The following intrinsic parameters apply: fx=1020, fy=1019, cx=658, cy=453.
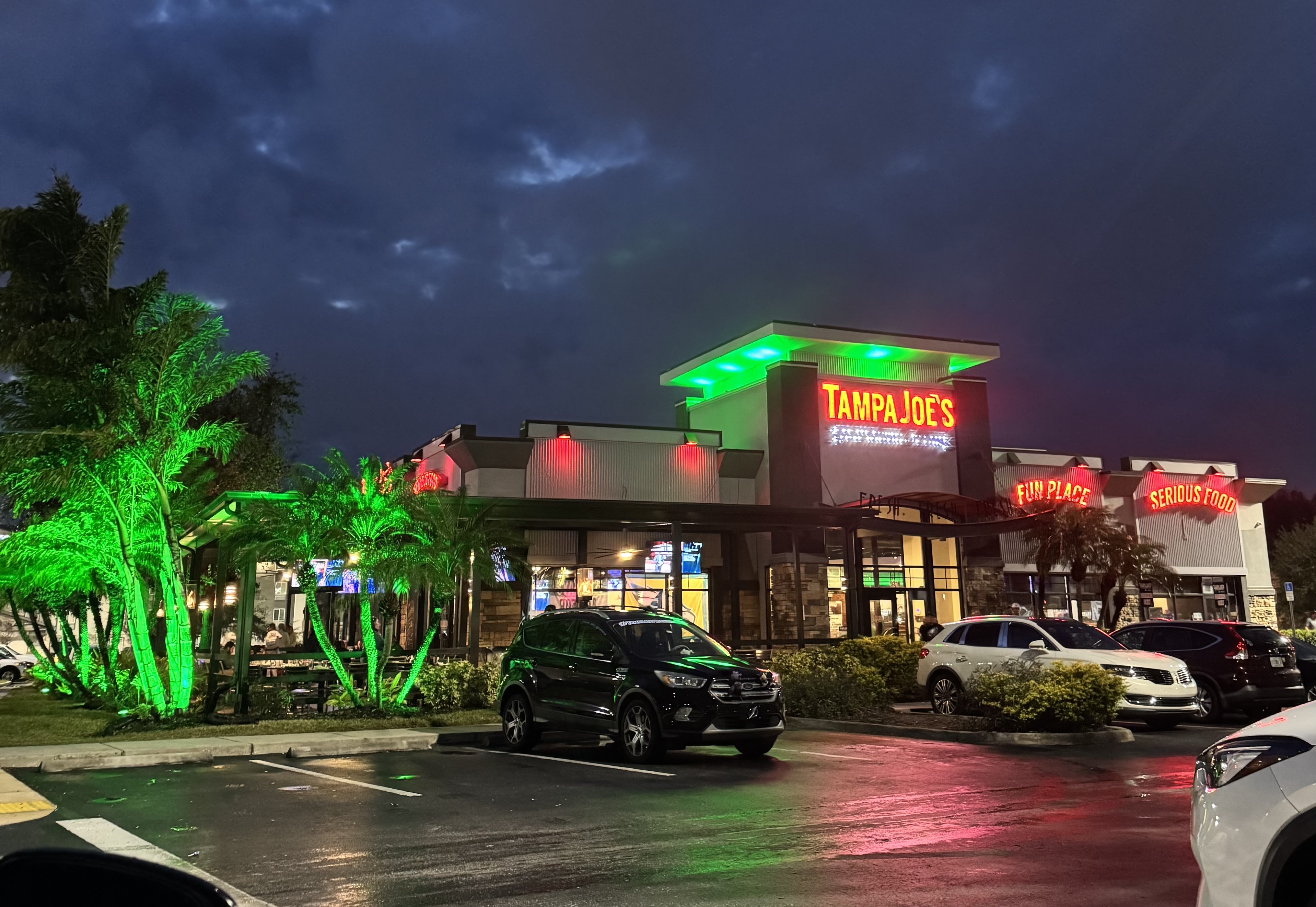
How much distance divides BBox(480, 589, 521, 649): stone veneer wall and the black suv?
48.8 ft

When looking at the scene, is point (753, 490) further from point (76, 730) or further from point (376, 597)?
point (76, 730)

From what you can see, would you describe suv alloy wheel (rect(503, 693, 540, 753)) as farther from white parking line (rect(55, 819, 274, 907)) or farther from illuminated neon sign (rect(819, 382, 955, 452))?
illuminated neon sign (rect(819, 382, 955, 452))

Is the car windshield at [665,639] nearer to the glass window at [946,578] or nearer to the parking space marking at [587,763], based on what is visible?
the parking space marking at [587,763]

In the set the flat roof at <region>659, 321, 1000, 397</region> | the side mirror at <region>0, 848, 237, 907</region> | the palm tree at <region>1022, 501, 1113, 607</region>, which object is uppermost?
the flat roof at <region>659, 321, 1000, 397</region>

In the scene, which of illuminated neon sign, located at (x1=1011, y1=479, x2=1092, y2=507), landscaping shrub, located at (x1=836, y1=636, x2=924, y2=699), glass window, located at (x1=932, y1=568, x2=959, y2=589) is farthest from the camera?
illuminated neon sign, located at (x1=1011, y1=479, x2=1092, y2=507)

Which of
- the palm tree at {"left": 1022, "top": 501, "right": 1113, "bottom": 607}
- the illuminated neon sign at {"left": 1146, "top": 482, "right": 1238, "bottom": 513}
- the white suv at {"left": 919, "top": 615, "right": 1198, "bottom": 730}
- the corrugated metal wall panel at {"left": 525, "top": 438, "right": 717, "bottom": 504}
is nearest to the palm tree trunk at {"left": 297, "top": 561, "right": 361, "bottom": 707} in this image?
the white suv at {"left": 919, "top": 615, "right": 1198, "bottom": 730}

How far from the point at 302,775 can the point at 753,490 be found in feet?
77.4

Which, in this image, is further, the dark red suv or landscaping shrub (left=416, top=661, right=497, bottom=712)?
landscaping shrub (left=416, top=661, right=497, bottom=712)

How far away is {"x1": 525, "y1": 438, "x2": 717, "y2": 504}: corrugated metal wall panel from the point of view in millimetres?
31344

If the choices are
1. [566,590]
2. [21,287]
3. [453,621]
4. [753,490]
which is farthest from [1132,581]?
[21,287]

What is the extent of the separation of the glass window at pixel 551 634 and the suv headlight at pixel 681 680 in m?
1.98

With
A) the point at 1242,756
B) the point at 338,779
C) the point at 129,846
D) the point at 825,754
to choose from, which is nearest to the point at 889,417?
the point at 825,754

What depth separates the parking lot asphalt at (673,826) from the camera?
244 inches

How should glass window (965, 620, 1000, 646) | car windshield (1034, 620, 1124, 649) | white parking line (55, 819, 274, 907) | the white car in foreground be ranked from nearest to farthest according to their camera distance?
the white car in foreground, white parking line (55, 819, 274, 907), car windshield (1034, 620, 1124, 649), glass window (965, 620, 1000, 646)
